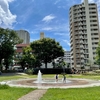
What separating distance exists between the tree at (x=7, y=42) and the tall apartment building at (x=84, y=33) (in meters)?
37.6

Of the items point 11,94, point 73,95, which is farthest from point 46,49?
point 73,95

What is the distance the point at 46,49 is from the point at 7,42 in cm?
1459

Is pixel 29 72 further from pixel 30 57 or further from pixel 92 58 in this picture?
pixel 92 58

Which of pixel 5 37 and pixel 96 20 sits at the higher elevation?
pixel 96 20

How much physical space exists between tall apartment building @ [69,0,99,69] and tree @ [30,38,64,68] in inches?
1057

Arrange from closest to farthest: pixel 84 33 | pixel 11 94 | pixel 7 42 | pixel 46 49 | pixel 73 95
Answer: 1. pixel 73 95
2. pixel 11 94
3. pixel 7 42
4. pixel 46 49
5. pixel 84 33

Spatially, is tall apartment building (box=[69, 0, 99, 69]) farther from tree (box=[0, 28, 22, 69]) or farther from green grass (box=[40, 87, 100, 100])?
green grass (box=[40, 87, 100, 100])

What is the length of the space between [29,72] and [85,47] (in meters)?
42.3

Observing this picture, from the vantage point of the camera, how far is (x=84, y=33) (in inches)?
3351

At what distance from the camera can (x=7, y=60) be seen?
60.8 m

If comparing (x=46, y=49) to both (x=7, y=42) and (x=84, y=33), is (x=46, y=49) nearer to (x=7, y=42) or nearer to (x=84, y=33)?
(x=7, y=42)

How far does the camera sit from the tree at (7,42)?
5434 centimetres

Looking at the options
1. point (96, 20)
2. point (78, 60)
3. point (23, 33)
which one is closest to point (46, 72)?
point (78, 60)

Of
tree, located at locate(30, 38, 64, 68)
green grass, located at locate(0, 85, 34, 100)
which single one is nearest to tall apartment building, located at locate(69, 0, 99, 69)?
tree, located at locate(30, 38, 64, 68)
